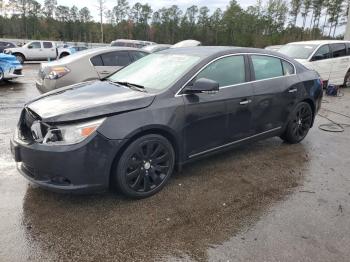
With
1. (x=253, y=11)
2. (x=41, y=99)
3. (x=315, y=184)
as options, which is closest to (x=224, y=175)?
(x=315, y=184)

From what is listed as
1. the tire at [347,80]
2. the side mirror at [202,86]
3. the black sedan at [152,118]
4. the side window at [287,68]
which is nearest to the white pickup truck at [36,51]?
the tire at [347,80]

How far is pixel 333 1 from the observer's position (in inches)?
2141

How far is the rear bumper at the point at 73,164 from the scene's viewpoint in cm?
298

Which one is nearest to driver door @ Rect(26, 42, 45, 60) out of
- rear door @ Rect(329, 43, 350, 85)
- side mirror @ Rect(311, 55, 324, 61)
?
side mirror @ Rect(311, 55, 324, 61)

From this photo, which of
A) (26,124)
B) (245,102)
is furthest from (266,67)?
(26,124)

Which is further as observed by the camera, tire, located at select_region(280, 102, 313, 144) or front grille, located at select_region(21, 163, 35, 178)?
tire, located at select_region(280, 102, 313, 144)

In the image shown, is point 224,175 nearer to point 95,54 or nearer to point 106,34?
point 95,54

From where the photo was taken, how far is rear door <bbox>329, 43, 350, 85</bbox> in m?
11.0

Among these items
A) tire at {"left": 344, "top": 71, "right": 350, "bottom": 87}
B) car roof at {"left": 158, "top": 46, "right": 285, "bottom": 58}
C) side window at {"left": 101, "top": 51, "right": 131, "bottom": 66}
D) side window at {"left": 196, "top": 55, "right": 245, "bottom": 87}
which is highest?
car roof at {"left": 158, "top": 46, "right": 285, "bottom": 58}

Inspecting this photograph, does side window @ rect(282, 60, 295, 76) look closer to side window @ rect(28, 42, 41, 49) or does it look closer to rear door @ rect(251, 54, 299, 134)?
rear door @ rect(251, 54, 299, 134)

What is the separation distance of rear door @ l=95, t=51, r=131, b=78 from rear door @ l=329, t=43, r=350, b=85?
7286mm

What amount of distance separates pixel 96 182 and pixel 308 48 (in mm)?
9816

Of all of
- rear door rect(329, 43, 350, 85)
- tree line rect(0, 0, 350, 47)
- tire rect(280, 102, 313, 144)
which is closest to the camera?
tire rect(280, 102, 313, 144)

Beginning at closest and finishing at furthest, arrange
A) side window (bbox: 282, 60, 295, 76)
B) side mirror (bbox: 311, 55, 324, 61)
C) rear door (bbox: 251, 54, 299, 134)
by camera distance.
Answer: rear door (bbox: 251, 54, 299, 134)
side window (bbox: 282, 60, 295, 76)
side mirror (bbox: 311, 55, 324, 61)
